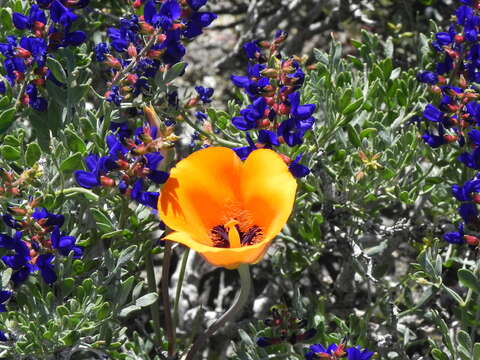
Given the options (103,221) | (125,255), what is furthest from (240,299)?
(103,221)

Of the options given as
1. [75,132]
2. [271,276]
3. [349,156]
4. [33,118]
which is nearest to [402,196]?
[349,156]

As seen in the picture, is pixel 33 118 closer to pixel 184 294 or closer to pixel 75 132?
pixel 75 132

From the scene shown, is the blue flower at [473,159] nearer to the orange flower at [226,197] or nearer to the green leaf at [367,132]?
the green leaf at [367,132]

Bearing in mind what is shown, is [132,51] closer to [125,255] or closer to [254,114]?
[254,114]

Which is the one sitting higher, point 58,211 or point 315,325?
point 58,211

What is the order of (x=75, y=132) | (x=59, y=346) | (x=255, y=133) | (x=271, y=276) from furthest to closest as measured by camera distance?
(x=271, y=276), (x=255, y=133), (x=75, y=132), (x=59, y=346)

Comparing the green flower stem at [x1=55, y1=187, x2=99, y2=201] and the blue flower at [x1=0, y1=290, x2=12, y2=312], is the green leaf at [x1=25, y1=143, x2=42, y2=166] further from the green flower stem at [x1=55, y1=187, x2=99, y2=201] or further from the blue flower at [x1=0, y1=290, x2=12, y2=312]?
the blue flower at [x1=0, y1=290, x2=12, y2=312]

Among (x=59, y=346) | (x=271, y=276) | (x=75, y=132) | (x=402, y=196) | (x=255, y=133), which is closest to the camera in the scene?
(x=59, y=346)
